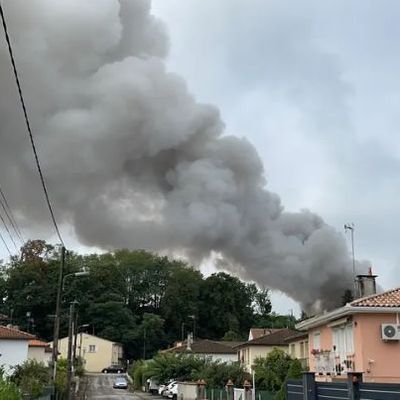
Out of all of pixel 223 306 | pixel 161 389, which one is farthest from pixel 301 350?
pixel 223 306

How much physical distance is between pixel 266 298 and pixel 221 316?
12.2 m

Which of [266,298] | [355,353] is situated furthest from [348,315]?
[266,298]

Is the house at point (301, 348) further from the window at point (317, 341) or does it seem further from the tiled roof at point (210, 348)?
the tiled roof at point (210, 348)

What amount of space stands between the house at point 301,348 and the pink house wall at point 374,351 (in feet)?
45.4

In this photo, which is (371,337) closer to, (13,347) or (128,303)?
(13,347)

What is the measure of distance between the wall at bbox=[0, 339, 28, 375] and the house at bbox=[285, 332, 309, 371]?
22144 mm

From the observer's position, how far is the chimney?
114 feet

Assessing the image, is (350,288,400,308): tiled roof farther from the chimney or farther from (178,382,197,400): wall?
(178,382,197,400): wall

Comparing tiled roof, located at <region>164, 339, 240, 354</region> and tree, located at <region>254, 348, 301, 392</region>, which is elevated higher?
tiled roof, located at <region>164, 339, 240, 354</region>

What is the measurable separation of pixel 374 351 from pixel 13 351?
3563 centimetres

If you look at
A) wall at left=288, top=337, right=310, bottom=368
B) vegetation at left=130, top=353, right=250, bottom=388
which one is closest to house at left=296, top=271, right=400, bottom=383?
wall at left=288, top=337, right=310, bottom=368

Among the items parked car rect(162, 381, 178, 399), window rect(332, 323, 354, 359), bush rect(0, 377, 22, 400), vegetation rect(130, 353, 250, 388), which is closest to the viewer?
bush rect(0, 377, 22, 400)

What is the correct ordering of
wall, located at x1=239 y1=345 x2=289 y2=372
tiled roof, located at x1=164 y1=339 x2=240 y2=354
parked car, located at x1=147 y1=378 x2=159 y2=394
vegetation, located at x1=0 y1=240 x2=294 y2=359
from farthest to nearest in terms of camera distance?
1. vegetation, located at x1=0 y1=240 x2=294 y2=359
2. tiled roof, located at x1=164 y1=339 x2=240 y2=354
3. parked car, located at x1=147 y1=378 x2=159 y2=394
4. wall, located at x1=239 y1=345 x2=289 y2=372

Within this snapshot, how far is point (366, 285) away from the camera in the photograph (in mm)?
35000
